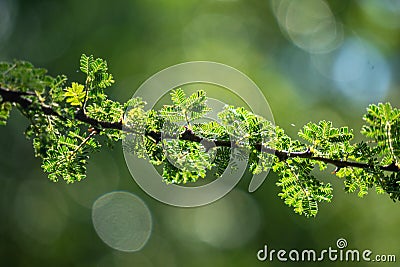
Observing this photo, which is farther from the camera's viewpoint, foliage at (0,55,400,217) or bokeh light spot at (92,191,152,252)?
bokeh light spot at (92,191,152,252)

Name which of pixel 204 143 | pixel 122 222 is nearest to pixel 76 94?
pixel 204 143

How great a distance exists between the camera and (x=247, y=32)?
689 cm

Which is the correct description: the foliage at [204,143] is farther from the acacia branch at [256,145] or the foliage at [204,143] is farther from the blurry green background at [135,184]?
the blurry green background at [135,184]

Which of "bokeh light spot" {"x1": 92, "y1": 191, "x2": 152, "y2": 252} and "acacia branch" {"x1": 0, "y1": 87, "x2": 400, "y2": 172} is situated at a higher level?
"bokeh light spot" {"x1": 92, "y1": 191, "x2": 152, "y2": 252}

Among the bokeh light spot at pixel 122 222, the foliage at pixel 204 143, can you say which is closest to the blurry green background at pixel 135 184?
the bokeh light spot at pixel 122 222

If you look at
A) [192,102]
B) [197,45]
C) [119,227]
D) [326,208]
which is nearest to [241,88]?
[197,45]

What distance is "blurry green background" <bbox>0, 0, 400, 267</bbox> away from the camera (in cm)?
566

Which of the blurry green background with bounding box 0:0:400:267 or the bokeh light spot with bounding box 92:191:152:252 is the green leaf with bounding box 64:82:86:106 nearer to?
the blurry green background with bounding box 0:0:400:267

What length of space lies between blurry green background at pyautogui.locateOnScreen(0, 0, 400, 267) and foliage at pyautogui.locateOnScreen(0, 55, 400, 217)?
452 centimetres

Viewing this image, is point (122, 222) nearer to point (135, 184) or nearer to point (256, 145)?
point (135, 184)

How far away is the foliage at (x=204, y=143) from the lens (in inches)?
35.4

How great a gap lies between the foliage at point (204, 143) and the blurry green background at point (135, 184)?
452cm

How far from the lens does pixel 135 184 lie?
5.72 metres

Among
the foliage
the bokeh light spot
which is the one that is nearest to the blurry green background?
the bokeh light spot
